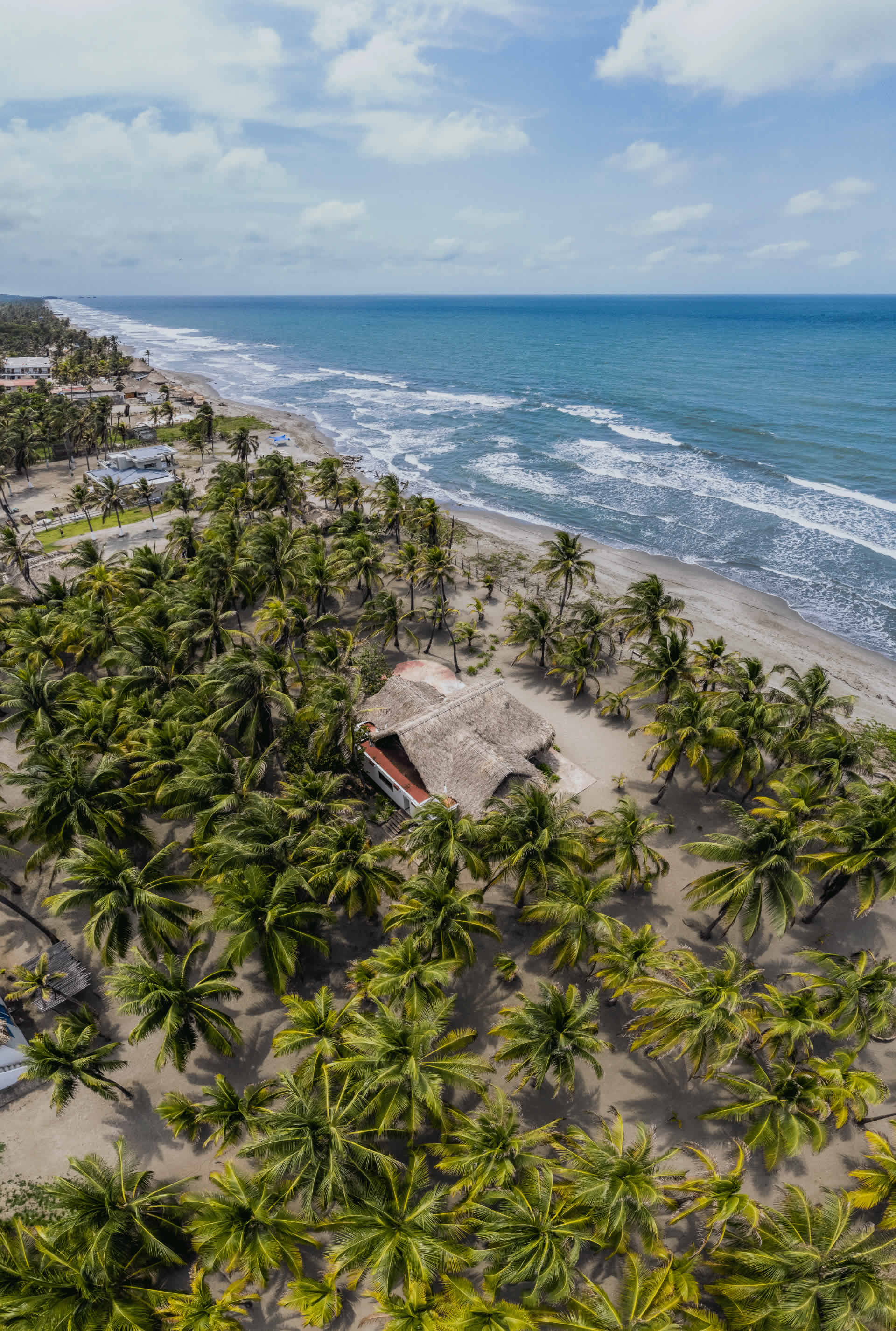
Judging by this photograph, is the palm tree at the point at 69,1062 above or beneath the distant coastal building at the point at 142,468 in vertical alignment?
→ beneath

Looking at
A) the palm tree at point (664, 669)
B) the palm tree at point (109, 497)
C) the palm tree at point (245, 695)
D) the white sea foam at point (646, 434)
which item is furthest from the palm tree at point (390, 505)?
the white sea foam at point (646, 434)

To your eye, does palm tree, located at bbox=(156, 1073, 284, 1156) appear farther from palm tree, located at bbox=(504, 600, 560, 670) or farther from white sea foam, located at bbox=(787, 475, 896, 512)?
white sea foam, located at bbox=(787, 475, 896, 512)

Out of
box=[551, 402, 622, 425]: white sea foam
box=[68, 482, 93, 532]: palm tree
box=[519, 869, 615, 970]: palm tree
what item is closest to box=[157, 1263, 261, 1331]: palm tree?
box=[519, 869, 615, 970]: palm tree

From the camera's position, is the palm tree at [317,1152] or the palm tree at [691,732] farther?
the palm tree at [691,732]

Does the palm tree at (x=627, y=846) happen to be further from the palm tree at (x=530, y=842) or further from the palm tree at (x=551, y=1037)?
the palm tree at (x=551, y=1037)

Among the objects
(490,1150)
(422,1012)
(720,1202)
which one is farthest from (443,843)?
(720,1202)

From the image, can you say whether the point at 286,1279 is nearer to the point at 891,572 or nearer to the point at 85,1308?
the point at 85,1308
